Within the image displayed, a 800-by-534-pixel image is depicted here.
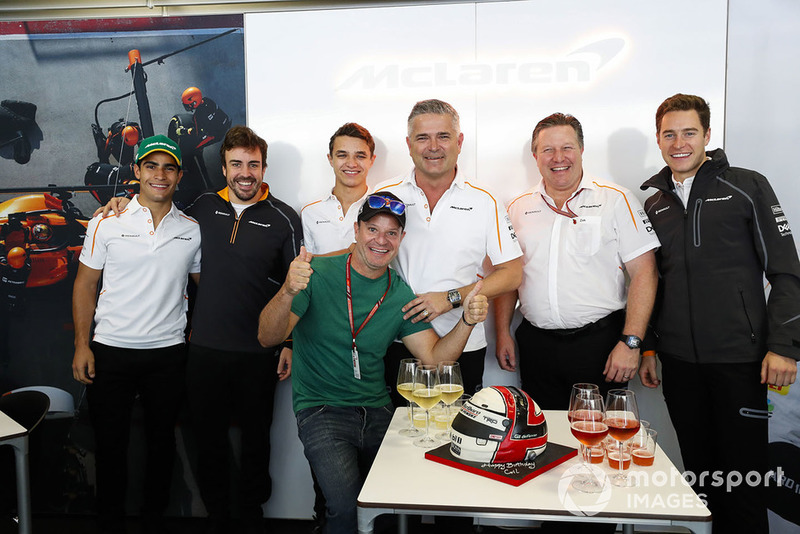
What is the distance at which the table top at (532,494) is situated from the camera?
141cm

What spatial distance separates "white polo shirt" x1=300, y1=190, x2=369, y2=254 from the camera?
3117mm

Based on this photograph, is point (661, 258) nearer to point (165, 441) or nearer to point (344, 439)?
point (344, 439)

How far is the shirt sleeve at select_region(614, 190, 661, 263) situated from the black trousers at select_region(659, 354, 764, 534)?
0.51m

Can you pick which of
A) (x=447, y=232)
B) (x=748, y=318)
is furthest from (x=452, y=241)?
(x=748, y=318)

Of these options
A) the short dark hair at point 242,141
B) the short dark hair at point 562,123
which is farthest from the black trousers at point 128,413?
the short dark hair at point 562,123

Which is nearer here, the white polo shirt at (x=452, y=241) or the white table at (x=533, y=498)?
the white table at (x=533, y=498)

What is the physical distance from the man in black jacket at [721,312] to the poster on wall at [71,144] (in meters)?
2.43

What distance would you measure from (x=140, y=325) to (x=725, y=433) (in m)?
2.73

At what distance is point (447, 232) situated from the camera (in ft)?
9.31

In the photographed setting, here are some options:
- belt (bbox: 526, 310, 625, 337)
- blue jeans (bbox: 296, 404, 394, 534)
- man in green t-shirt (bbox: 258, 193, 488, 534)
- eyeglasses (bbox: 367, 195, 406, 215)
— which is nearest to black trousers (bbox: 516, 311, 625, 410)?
belt (bbox: 526, 310, 625, 337)

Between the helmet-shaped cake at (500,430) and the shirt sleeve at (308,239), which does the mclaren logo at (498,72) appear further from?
the helmet-shaped cake at (500,430)

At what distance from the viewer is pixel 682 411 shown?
8.80 feet

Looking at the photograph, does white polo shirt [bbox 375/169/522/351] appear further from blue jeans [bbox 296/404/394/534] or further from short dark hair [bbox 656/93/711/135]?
short dark hair [bbox 656/93/711/135]

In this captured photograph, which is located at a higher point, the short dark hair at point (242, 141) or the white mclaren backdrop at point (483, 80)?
the white mclaren backdrop at point (483, 80)
